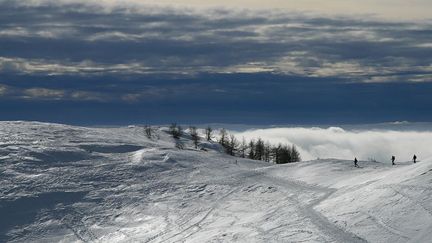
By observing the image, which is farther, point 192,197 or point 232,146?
point 232,146

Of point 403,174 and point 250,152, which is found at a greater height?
point 403,174

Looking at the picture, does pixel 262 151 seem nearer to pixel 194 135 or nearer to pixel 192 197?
pixel 194 135

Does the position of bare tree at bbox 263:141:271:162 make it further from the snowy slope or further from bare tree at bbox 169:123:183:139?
the snowy slope

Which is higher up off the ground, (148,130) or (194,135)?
(148,130)

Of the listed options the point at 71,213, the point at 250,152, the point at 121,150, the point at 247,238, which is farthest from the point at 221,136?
the point at 247,238

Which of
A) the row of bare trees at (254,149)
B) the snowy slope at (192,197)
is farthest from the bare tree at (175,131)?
the snowy slope at (192,197)

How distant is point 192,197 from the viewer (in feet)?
190

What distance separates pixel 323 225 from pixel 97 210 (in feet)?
76.5

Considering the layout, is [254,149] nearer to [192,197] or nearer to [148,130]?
[148,130]

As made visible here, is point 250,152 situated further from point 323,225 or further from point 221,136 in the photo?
point 323,225

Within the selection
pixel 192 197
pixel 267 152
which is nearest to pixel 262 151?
pixel 267 152

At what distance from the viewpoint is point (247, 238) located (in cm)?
4128

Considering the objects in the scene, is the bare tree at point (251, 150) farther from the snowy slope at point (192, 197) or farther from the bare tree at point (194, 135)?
the snowy slope at point (192, 197)

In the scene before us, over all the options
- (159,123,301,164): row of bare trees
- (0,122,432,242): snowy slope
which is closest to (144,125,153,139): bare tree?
(159,123,301,164): row of bare trees
